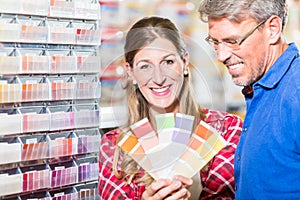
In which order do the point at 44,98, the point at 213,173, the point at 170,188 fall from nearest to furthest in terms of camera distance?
the point at 170,188, the point at 213,173, the point at 44,98

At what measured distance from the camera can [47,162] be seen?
1.99m

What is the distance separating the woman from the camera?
127 cm

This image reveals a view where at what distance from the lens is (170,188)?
1.23 meters

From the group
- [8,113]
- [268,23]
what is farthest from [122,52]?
[8,113]

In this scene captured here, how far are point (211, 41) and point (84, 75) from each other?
370mm

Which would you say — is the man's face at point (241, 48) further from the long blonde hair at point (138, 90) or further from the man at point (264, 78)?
the long blonde hair at point (138, 90)

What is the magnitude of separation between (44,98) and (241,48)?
94cm

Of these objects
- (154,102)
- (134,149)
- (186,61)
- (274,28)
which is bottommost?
(134,149)

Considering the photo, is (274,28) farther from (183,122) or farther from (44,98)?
(44,98)

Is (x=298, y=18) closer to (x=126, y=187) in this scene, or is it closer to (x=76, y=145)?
(x=76, y=145)

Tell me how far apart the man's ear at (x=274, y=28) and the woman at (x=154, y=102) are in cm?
23

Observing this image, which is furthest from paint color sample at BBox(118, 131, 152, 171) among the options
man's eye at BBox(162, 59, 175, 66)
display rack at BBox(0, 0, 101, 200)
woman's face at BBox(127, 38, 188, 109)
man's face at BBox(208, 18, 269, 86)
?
display rack at BBox(0, 0, 101, 200)

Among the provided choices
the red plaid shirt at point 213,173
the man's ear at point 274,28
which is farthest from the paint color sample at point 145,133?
the man's ear at point 274,28

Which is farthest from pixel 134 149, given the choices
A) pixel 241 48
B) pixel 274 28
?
pixel 274 28
